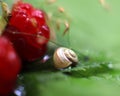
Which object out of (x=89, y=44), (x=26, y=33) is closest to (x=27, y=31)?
(x=26, y=33)

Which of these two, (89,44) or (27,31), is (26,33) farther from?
(89,44)

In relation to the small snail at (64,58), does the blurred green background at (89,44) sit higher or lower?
lower

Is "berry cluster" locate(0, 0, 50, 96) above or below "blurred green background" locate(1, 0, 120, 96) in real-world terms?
above

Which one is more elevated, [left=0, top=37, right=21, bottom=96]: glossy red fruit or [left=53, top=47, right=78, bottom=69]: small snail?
[left=0, top=37, right=21, bottom=96]: glossy red fruit

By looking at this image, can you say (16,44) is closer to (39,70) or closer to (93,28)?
(39,70)

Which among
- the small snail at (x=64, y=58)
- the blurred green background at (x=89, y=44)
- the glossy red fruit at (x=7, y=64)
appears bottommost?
the blurred green background at (x=89, y=44)

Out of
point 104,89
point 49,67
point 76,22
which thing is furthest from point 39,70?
point 76,22

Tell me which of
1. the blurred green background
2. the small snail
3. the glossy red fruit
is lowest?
the blurred green background
